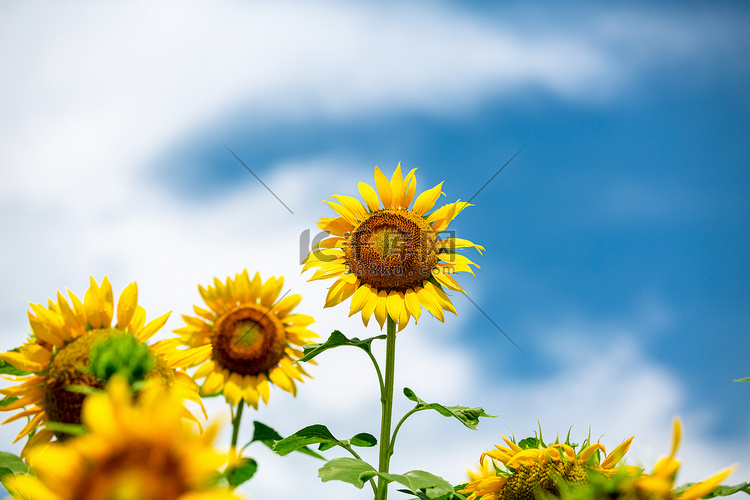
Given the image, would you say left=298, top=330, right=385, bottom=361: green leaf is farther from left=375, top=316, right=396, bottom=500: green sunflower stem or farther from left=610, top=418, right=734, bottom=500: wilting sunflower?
left=610, top=418, right=734, bottom=500: wilting sunflower

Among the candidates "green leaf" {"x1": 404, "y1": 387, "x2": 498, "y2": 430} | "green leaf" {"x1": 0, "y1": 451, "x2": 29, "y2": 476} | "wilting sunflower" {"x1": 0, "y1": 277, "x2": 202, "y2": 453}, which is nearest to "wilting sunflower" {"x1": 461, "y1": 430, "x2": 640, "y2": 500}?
"green leaf" {"x1": 404, "y1": 387, "x2": 498, "y2": 430}

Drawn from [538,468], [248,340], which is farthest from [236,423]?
[538,468]

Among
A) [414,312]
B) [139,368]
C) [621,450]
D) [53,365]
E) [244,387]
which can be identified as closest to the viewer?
[139,368]

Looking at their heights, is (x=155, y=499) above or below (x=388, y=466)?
below

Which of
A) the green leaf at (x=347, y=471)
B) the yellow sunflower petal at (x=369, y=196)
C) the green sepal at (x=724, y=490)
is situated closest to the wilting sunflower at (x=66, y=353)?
the green leaf at (x=347, y=471)

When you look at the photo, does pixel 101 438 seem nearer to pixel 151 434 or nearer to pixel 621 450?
pixel 151 434

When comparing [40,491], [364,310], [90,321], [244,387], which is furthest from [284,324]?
[40,491]

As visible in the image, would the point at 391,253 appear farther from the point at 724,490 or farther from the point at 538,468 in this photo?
the point at 724,490
